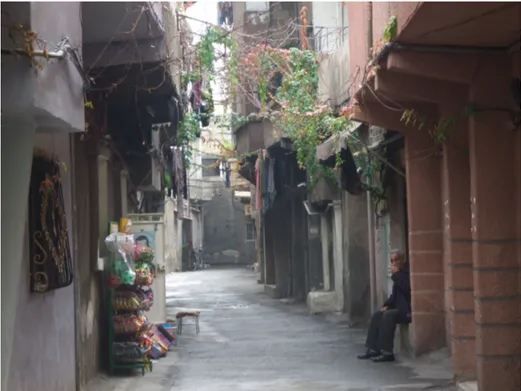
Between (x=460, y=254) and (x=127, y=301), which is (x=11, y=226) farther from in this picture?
(x=127, y=301)

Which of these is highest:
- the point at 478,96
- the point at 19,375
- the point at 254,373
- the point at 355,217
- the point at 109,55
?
the point at 109,55

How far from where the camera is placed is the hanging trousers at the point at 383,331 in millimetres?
11453

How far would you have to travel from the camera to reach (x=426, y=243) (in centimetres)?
1093

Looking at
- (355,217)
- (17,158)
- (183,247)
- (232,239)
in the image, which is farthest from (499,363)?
(232,239)

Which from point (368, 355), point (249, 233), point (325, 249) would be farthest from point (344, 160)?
point (249, 233)

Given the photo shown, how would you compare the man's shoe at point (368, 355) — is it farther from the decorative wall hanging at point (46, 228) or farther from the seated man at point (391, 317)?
the decorative wall hanging at point (46, 228)

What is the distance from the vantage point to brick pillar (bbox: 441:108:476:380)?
9.02 metres

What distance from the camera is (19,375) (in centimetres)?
678

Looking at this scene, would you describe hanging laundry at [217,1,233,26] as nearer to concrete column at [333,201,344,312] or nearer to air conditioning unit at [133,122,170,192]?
concrete column at [333,201,344,312]

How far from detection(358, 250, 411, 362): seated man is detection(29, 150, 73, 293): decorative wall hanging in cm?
513

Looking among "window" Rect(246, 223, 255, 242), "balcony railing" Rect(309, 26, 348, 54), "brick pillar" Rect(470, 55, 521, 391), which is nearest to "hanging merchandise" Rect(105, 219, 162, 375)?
"brick pillar" Rect(470, 55, 521, 391)

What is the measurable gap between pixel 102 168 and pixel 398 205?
4682 millimetres

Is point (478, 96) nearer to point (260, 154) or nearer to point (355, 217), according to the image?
point (355, 217)

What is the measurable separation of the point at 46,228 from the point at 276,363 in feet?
17.0
